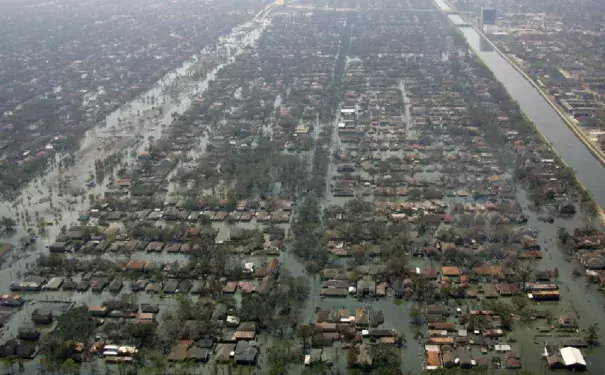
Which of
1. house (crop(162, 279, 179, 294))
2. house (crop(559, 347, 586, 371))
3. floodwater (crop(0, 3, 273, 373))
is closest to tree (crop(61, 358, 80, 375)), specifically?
floodwater (crop(0, 3, 273, 373))

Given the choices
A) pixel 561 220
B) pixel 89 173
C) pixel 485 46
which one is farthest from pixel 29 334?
pixel 485 46

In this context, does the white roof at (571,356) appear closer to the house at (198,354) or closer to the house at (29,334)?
the house at (198,354)

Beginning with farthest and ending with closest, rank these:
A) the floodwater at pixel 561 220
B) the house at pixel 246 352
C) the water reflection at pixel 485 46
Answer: the water reflection at pixel 485 46 < the floodwater at pixel 561 220 < the house at pixel 246 352

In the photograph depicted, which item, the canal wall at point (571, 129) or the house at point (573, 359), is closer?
the house at point (573, 359)

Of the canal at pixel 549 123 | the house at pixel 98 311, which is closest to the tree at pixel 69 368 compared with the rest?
the house at pixel 98 311

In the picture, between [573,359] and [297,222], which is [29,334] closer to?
[297,222]

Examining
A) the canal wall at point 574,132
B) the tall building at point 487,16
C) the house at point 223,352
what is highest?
the tall building at point 487,16
